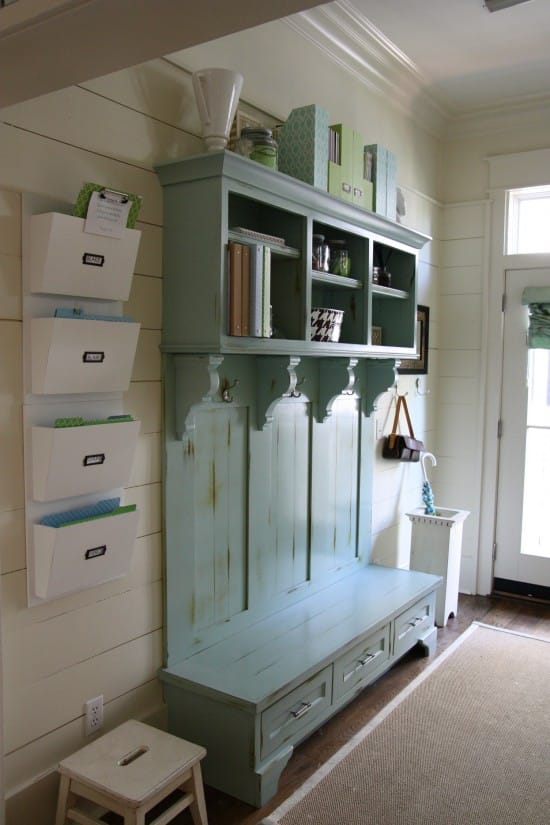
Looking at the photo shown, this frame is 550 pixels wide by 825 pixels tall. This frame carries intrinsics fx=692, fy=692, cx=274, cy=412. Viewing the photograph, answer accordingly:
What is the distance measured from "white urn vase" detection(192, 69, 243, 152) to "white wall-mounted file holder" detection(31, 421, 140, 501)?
36.5 inches

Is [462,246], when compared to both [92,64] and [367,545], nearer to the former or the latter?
[367,545]

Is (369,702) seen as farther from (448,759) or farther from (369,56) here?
(369,56)

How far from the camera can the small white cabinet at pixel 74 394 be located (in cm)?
176

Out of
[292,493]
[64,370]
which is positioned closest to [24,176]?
[64,370]

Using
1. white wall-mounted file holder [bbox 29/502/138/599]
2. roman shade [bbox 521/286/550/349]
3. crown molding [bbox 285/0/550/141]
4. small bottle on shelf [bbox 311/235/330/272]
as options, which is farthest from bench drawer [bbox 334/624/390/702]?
crown molding [bbox 285/0/550/141]

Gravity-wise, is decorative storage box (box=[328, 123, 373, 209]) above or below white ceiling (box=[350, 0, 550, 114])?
below

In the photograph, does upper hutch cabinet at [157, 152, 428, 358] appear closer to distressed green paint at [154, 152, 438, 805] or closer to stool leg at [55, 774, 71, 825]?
distressed green paint at [154, 152, 438, 805]

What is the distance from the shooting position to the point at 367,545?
3.46 meters

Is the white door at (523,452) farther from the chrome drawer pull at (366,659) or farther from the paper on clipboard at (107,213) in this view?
the paper on clipboard at (107,213)

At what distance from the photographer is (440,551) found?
3.65 m

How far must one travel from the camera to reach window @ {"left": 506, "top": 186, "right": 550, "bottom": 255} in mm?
3998

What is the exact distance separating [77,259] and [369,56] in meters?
2.08

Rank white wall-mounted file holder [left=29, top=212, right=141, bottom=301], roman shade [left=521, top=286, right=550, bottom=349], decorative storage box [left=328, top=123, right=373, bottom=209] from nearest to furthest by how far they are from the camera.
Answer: white wall-mounted file holder [left=29, top=212, right=141, bottom=301], decorative storage box [left=328, top=123, right=373, bottom=209], roman shade [left=521, top=286, right=550, bottom=349]

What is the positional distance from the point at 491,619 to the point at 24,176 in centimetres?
322
